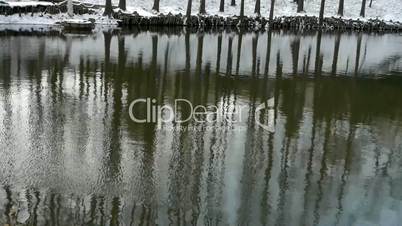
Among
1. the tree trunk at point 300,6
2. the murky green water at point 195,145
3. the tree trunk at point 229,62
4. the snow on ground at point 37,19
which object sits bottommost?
the murky green water at point 195,145

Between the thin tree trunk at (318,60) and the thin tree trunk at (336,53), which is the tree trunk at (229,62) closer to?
the thin tree trunk at (318,60)

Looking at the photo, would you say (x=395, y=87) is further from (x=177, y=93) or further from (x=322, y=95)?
(x=177, y=93)

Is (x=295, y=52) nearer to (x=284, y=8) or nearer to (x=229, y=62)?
(x=229, y=62)

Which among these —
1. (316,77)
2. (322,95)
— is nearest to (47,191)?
(322,95)

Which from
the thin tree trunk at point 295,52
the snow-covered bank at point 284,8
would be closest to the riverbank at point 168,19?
the snow-covered bank at point 284,8

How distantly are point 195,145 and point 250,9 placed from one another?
3902 cm

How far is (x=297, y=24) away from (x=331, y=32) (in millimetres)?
3238

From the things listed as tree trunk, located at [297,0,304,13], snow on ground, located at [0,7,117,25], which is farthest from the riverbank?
tree trunk, located at [297,0,304,13]

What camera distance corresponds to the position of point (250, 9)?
5025cm

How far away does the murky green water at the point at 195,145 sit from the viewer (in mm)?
9438

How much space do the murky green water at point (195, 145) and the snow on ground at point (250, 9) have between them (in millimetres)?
12537

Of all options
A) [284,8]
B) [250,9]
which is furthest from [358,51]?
[284,8]

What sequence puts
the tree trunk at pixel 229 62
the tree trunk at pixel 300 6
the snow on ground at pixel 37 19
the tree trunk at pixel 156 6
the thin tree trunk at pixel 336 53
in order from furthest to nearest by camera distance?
the tree trunk at pixel 300 6, the tree trunk at pixel 156 6, the snow on ground at pixel 37 19, the thin tree trunk at pixel 336 53, the tree trunk at pixel 229 62

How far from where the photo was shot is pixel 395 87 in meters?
21.9
